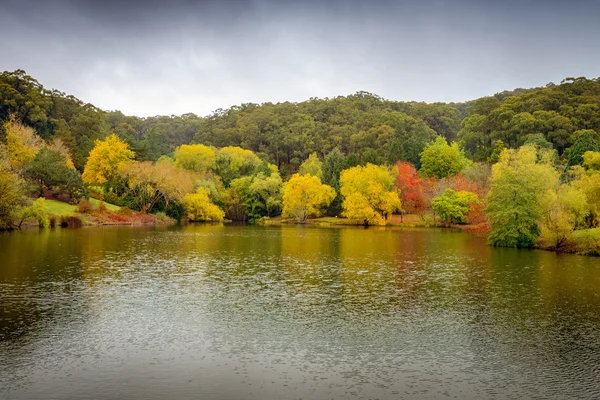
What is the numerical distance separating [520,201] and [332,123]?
96899 millimetres

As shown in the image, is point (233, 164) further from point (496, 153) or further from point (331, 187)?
point (496, 153)

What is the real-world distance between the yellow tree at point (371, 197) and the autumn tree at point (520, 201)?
33.7 m

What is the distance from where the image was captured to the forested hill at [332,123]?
93.5m

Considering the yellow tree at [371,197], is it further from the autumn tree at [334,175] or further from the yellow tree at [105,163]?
the yellow tree at [105,163]

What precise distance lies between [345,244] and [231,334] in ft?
106

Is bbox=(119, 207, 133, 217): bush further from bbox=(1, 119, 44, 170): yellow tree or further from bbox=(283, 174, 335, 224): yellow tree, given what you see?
bbox=(283, 174, 335, 224): yellow tree

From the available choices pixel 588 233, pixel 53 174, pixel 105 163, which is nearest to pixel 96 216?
pixel 53 174

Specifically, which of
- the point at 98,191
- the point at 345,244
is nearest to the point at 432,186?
the point at 345,244

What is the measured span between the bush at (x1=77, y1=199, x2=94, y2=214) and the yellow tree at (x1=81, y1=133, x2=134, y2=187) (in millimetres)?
10735

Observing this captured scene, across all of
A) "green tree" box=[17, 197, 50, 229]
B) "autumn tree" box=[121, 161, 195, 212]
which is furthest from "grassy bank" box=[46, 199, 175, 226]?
"autumn tree" box=[121, 161, 195, 212]

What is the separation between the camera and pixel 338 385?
1388cm

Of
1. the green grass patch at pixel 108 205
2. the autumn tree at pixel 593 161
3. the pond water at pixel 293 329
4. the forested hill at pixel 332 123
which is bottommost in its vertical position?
the pond water at pixel 293 329

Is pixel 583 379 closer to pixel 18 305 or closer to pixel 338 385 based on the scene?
pixel 338 385

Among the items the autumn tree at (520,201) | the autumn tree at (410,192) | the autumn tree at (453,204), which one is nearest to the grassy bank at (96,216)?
the autumn tree at (410,192)
